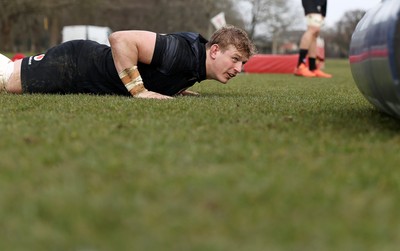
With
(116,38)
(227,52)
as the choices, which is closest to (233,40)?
(227,52)

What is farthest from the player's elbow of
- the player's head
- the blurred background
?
the blurred background

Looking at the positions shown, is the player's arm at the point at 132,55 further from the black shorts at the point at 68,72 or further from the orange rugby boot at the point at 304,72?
the orange rugby boot at the point at 304,72

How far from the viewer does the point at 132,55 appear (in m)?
3.54

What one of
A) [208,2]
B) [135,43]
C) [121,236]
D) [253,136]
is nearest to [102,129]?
[253,136]

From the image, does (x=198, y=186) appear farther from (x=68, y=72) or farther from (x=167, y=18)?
(x=167, y=18)

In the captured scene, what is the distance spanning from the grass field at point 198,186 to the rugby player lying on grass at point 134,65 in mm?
1332

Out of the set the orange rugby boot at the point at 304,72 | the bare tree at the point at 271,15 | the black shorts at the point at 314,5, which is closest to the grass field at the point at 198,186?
the black shorts at the point at 314,5

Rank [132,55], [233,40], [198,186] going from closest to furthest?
[198,186] < [132,55] < [233,40]

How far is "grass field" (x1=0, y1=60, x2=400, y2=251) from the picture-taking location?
3.34ft

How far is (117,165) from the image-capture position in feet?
4.87

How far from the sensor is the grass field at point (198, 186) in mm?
1018

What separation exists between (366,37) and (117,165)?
4.57 feet

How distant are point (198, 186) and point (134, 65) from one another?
238 centimetres

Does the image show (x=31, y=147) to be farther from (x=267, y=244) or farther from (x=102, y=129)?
(x=267, y=244)
